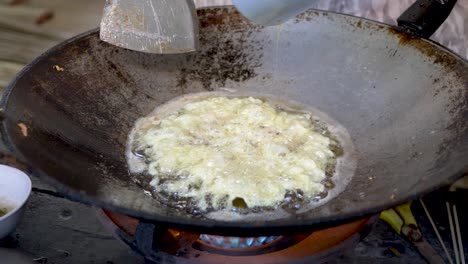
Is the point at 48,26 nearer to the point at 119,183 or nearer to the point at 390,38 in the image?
the point at 119,183

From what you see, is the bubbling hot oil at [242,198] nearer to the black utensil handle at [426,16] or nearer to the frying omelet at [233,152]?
the frying omelet at [233,152]

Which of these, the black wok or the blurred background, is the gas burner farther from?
the blurred background

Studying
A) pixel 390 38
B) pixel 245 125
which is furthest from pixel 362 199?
pixel 390 38

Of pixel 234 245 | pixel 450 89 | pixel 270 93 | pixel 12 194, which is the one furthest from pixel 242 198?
pixel 12 194

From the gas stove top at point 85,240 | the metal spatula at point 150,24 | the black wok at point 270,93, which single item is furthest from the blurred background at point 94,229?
the metal spatula at point 150,24

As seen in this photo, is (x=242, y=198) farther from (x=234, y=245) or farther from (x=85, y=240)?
(x=85, y=240)

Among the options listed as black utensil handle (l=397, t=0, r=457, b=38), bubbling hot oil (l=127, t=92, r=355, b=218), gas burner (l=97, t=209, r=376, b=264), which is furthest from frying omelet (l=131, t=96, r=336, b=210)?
black utensil handle (l=397, t=0, r=457, b=38)

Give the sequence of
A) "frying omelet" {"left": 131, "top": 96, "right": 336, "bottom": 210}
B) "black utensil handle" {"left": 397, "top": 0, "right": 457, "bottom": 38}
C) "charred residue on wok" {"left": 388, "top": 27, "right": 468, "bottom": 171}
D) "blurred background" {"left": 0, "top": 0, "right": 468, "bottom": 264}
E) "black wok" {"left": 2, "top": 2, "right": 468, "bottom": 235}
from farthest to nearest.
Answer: "blurred background" {"left": 0, "top": 0, "right": 468, "bottom": 264} → "black utensil handle" {"left": 397, "top": 0, "right": 457, "bottom": 38} → "frying omelet" {"left": 131, "top": 96, "right": 336, "bottom": 210} → "charred residue on wok" {"left": 388, "top": 27, "right": 468, "bottom": 171} → "black wok" {"left": 2, "top": 2, "right": 468, "bottom": 235}
